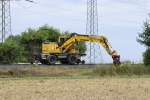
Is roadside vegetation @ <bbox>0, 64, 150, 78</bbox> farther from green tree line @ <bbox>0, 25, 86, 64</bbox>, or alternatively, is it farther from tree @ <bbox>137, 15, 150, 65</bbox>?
green tree line @ <bbox>0, 25, 86, 64</bbox>

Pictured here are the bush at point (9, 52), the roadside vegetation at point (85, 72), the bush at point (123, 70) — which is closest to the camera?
the roadside vegetation at point (85, 72)

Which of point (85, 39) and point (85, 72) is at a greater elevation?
point (85, 39)

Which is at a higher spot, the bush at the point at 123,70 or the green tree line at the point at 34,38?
the green tree line at the point at 34,38

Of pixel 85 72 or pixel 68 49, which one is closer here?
pixel 85 72

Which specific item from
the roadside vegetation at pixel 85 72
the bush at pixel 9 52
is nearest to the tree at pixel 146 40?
the roadside vegetation at pixel 85 72

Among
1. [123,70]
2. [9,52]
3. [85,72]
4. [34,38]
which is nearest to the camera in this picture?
[123,70]

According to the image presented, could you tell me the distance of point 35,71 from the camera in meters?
46.7

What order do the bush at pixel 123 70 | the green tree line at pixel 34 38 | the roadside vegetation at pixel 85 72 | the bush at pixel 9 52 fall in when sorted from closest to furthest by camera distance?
the roadside vegetation at pixel 85 72 < the bush at pixel 123 70 < the bush at pixel 9 52 < the green tree line at pixel 34 38

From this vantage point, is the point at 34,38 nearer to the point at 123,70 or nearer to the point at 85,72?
the point at 85,72

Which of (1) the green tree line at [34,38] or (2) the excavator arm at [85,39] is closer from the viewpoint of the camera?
(2) the excavator arm at [85,39]

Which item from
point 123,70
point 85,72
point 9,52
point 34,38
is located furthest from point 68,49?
point 34,38

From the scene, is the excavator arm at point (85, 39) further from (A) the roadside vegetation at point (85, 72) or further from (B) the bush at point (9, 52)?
(A) the roadside vegetation at point (85, 72)

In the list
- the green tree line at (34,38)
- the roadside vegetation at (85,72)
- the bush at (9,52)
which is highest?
the green tree line at (34,38)

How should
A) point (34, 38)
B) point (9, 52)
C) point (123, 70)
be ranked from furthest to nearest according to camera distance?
point (34, 38) → point (9, 52) → point (123, 70)
